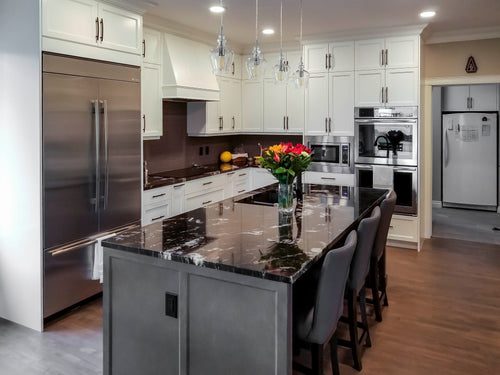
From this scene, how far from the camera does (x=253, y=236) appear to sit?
249 cm

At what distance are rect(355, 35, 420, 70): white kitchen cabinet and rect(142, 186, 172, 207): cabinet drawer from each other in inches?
112

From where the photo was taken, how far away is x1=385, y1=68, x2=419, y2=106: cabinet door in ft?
17.0

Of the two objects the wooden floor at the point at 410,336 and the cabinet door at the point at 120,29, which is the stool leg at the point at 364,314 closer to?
the wooden floor at the point at 410,336

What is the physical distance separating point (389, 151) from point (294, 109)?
1513mm

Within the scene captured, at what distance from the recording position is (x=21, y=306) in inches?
134

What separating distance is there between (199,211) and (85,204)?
103cm

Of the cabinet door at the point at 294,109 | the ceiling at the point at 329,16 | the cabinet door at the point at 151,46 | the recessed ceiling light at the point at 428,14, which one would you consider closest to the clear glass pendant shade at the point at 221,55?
the ceiling at the point at 329,16

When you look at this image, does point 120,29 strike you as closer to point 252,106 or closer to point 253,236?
point 253,236

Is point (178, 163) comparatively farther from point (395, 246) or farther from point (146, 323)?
point (146, 323)

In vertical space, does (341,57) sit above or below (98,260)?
above

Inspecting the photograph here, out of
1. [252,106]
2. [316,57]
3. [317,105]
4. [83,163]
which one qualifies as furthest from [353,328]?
[252,106]

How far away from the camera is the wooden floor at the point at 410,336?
279 cm

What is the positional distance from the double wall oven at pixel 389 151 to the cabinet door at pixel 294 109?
878 millimetres

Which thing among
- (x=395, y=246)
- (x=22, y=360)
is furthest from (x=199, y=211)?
(x=395, y=246)
